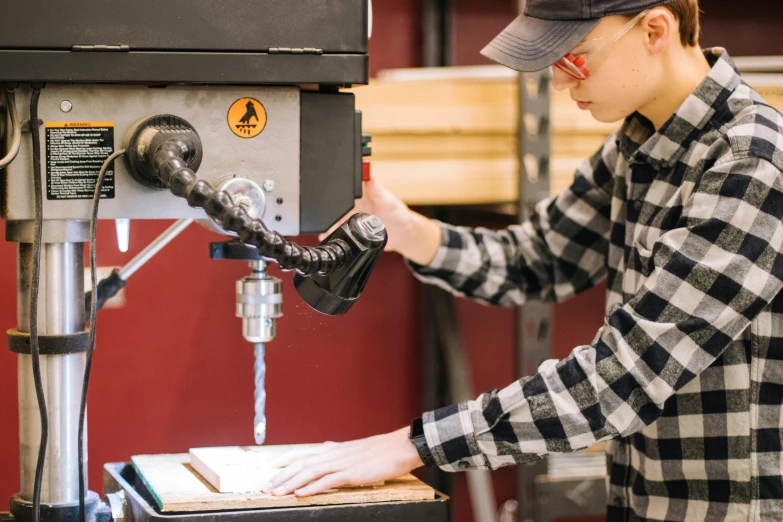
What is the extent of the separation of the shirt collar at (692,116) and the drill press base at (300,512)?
55 cm

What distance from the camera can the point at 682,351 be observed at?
1.03 m

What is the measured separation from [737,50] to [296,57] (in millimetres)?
1702

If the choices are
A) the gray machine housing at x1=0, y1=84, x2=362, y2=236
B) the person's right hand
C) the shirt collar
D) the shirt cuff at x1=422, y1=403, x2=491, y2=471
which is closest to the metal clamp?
the gray machine housing at x1=0, y1=84, x2=362, y2=236

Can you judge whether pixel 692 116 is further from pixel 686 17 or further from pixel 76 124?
pixel 76 124

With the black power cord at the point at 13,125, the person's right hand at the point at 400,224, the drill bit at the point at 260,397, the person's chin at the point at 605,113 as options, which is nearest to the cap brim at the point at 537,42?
the person's chin at the point at 605,113

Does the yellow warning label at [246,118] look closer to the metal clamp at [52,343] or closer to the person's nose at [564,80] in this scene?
the metal clamp at [52,343]

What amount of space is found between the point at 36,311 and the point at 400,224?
24.8 inches

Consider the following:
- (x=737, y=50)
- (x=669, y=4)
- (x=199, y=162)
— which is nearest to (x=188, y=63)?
(x=199, y=162)

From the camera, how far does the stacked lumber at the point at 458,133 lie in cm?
172

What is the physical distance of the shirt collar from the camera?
117 cm

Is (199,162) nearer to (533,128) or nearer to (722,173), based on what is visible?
(722,173)

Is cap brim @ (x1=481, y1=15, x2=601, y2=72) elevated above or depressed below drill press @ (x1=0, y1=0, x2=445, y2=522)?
above

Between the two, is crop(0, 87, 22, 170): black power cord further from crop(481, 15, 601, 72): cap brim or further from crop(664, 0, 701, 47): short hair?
crop(664, 0, 701, 47): short hair

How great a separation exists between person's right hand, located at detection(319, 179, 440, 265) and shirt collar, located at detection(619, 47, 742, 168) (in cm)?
36
